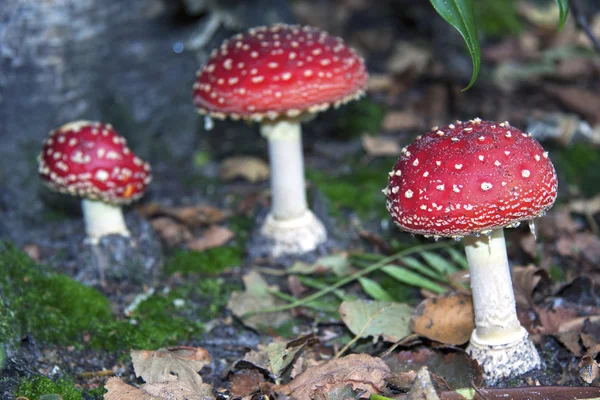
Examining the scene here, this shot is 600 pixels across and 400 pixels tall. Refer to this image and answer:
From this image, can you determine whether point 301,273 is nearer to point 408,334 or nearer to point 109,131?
point 408,334

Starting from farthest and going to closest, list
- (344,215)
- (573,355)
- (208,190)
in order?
1. (208,190)
2. (344,215)
3. (573,355)

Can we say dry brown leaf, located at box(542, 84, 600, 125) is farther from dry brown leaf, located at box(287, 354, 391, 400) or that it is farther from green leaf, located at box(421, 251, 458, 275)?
dry brown leaf, located at box(287, 354, 391, 400)

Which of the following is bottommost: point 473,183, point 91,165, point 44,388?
point 44,388

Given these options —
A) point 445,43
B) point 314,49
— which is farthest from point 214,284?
point 445,43

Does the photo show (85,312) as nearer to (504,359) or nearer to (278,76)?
(278,76)

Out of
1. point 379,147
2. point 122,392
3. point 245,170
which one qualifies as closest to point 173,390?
point 122,392

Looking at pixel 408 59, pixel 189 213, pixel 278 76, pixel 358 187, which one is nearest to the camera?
pixel 278 76

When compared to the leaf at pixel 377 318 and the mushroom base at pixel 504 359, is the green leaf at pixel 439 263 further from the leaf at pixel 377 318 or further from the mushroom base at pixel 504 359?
the mushroom base at pixel 504 359
